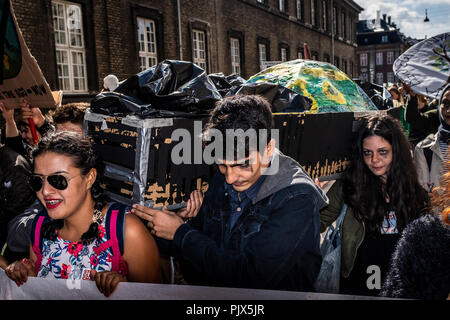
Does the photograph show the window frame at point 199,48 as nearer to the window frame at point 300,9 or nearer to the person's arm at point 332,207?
the window frame at point 300,9

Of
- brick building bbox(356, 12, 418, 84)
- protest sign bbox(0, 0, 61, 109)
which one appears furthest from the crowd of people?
brick building bbox(356, 12, 418, 84)

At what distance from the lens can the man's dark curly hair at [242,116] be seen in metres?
1.58

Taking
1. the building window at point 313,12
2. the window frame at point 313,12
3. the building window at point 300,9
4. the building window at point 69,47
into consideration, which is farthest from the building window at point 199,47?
the building window at point 313,12

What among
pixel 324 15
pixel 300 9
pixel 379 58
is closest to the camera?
pixel 300 9

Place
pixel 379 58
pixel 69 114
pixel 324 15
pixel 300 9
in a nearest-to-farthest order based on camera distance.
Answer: pixel 69 114
pixel 300 9
pixel 324 15
pixel 379 58

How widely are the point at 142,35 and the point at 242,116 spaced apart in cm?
1061

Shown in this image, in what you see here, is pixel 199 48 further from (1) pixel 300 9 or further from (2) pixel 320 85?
(2) pixel 320 85

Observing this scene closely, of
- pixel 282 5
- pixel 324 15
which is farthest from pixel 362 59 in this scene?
pixel 282 5

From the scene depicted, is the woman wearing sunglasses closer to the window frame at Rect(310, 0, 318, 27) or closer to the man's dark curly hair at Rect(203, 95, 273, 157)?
the man's dark curly hair at Rect(203, 95, 273, 157)

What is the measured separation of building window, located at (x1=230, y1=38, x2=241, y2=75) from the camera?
15.6m

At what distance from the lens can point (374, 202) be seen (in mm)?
2459

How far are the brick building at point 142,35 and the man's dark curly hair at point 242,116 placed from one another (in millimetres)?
7839

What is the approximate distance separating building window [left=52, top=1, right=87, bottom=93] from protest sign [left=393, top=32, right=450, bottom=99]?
794 centimetres

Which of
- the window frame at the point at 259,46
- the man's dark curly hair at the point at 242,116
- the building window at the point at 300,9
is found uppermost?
the building window at the point at 300,9
